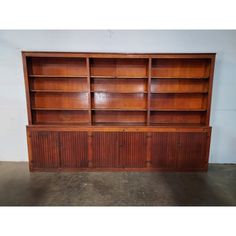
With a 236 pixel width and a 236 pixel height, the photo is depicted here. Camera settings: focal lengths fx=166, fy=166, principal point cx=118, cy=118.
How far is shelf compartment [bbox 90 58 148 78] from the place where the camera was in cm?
307

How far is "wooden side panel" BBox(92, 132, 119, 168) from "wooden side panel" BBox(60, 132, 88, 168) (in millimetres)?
164

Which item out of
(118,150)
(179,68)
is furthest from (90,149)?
(179,68)

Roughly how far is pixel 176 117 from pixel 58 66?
7.97 feet

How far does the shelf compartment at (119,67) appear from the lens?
3.07m

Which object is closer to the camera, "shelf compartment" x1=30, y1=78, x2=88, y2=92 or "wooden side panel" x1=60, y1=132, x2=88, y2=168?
"wooden side panel" x1=60, y1=132, x2=88, y2=168

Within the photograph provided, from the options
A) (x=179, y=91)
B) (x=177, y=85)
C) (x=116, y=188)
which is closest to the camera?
(x=116, y=188)

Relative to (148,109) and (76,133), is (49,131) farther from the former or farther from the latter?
(148,109)

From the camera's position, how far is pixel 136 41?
3.04 metres

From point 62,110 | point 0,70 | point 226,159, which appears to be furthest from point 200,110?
point 0,70

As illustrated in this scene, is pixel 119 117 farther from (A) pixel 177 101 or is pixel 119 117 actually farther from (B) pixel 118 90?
(A) pixel 177 101

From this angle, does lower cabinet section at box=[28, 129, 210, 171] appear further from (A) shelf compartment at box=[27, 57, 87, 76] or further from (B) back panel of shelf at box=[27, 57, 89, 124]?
(A) shelf compartment at box=[27, 57, 87, 76]

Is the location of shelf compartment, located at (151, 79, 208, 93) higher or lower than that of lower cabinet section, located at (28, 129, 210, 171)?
higher

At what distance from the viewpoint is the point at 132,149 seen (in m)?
3.04

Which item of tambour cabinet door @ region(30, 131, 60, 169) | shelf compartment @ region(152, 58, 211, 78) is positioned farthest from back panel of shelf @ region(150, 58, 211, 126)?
tambour cabinet door @ region(30, 131, 60, 169)
